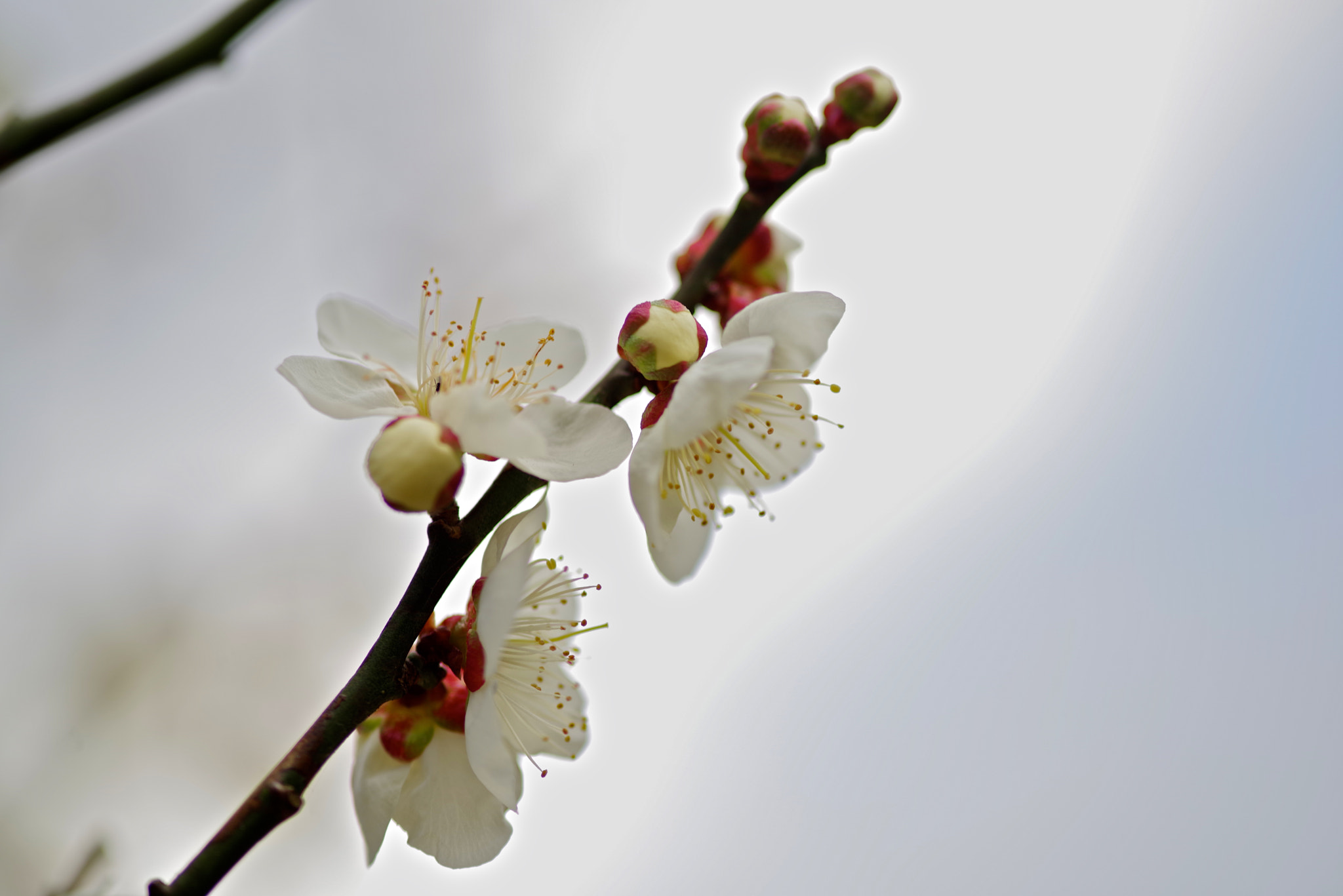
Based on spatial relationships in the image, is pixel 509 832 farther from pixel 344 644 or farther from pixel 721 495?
pixel 344 644

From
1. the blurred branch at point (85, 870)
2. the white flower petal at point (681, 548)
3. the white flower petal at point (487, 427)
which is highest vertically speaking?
the white flower petal at point (681, 548)

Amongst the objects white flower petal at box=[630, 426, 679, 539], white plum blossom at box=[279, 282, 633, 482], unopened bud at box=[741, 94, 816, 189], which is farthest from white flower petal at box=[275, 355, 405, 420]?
unopened bud at box=[741, 94, 816, 189]

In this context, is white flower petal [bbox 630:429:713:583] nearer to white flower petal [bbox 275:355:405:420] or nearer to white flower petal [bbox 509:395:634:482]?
white flower petal [bbox 509:395:634:482]

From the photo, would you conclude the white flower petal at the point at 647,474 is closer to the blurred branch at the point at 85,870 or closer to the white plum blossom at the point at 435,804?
the white plum blossom at the point at 435,804

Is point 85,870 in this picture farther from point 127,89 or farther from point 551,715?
point 127,89

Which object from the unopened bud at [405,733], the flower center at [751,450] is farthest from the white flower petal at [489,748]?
the flower center at [751,450]
